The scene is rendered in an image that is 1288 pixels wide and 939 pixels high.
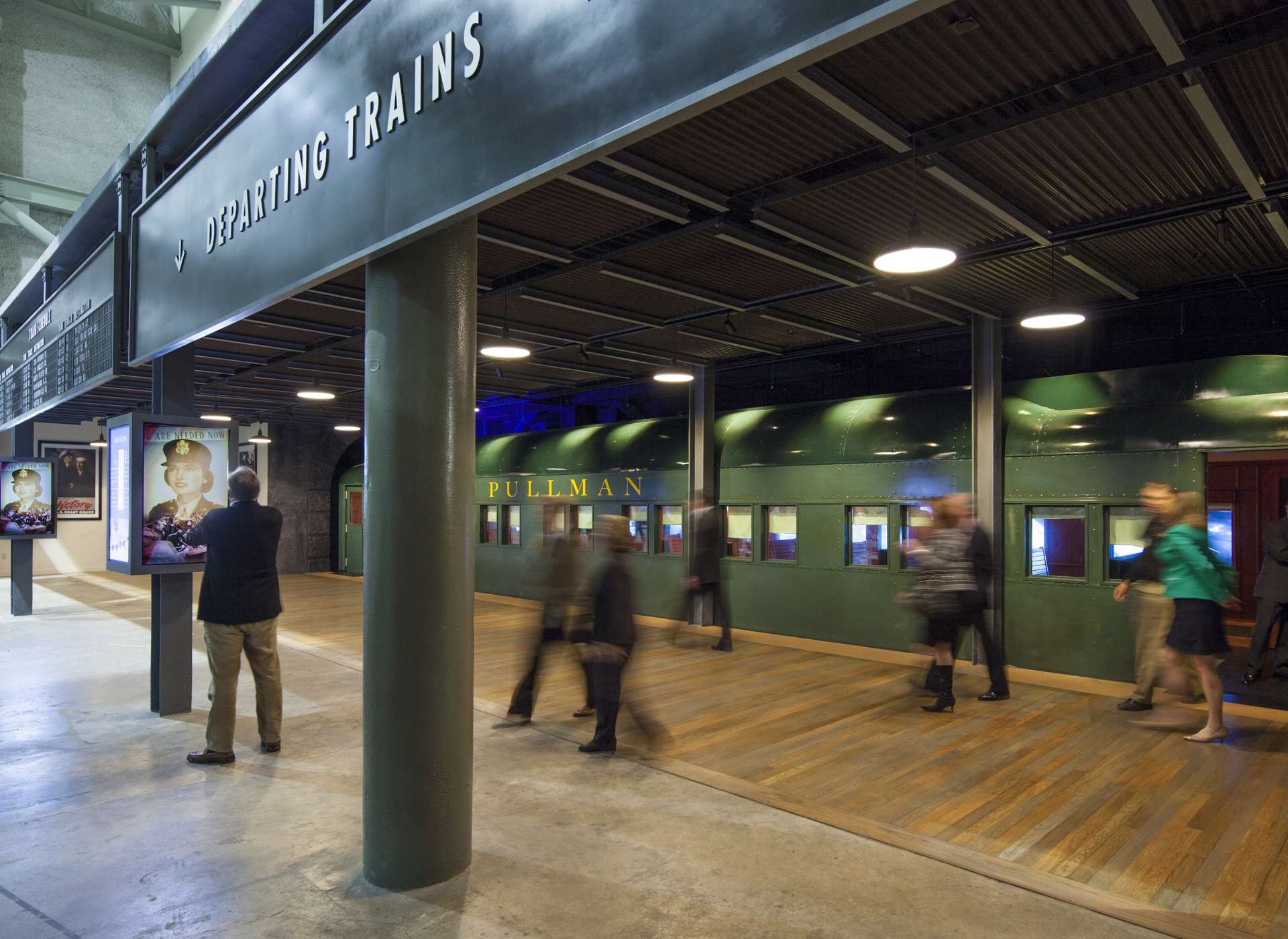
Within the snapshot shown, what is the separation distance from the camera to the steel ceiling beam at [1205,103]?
10.3 feet

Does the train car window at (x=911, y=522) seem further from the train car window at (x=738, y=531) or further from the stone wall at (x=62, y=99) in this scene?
the stone wall at (x=62, y=99)

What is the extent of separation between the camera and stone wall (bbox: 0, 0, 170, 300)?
56.1 ft

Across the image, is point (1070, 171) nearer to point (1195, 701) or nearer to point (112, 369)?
point (1195, 701)

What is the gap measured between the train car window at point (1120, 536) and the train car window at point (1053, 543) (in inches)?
15.5

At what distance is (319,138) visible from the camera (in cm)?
376

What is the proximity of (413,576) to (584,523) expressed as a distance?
9.92 m

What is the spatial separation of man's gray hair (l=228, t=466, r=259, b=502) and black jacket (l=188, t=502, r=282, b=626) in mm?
91

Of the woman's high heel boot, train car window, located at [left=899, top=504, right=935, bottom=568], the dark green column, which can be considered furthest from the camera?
train car window, located at [left=899, top=504, right=935, bottom=568]

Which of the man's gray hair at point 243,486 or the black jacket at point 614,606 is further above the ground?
the man's gray hair at point 243,486

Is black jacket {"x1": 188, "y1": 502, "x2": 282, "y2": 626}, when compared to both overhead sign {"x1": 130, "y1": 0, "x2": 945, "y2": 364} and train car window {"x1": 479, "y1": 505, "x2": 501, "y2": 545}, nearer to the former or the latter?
overhead sign {"x1": 130, "y1": 0, "x2": 945, "y2": 364}

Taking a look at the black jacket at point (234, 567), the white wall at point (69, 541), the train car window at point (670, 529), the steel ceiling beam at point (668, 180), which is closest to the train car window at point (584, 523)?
the train car window at point (670, 529)

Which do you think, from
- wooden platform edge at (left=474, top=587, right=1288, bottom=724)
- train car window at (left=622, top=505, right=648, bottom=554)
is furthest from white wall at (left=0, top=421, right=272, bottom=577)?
wooden platform edge at (left=474, top=587, right=1288, bottom=724)

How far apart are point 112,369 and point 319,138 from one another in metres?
3.76

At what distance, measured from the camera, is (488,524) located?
51.9ft
